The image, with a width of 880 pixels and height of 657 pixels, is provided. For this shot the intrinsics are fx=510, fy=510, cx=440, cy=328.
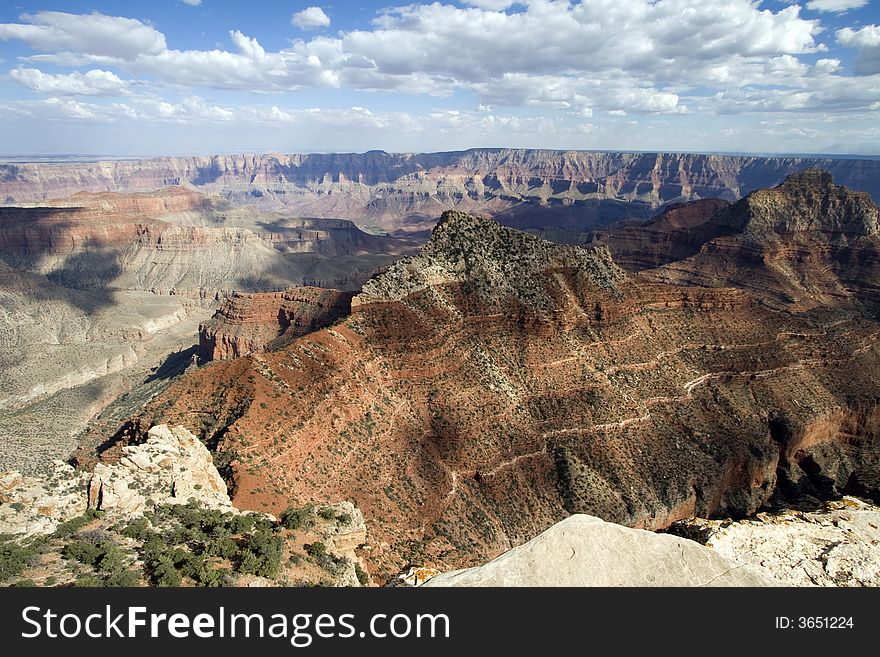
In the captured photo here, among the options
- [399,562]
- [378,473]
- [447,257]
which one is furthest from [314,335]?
[399,562]

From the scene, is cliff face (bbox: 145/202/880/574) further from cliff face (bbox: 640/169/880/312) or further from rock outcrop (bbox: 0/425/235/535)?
cliff face (bbox: 640/169/880/312)

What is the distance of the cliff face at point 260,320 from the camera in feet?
283

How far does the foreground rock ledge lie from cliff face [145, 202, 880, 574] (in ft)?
53.4

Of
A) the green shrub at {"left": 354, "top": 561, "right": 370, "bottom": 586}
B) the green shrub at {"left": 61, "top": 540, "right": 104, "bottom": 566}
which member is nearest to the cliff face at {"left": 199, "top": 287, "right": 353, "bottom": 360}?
the green shrub at {"left": 354, "top": 561, "right": 370, "bottom": 586}

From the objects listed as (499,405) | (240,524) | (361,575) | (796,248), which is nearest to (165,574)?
(240,524)

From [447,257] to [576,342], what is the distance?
20.0 m

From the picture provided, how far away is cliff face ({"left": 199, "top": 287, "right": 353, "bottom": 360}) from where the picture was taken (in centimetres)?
8625

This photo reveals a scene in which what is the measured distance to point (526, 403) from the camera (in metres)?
59.2

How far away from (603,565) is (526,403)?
38.5 meters

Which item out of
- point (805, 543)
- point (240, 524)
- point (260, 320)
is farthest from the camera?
point (260, 320)

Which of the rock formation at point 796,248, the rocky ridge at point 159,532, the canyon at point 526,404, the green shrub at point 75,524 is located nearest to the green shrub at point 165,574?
the rocky ridge at point 159,532

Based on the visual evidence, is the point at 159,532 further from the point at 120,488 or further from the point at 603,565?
the point at 603,565

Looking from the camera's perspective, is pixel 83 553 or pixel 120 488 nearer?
pixel 83 553

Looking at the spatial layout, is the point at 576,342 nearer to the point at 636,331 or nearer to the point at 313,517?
the point at 636,331
